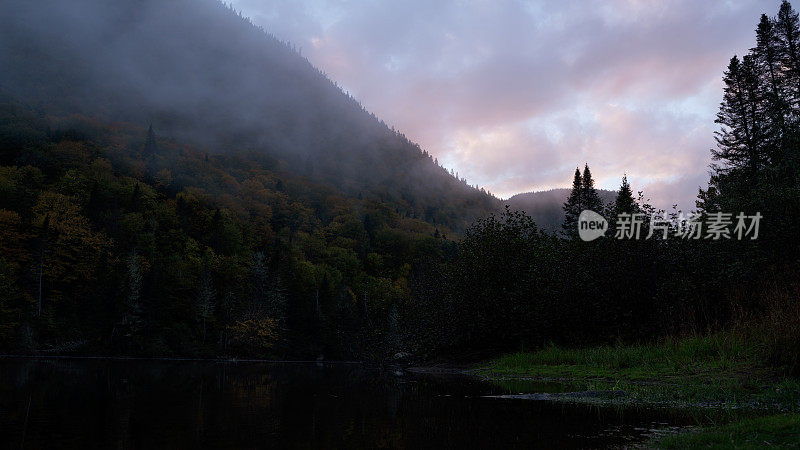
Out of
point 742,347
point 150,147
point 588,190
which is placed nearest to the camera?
point 742,347

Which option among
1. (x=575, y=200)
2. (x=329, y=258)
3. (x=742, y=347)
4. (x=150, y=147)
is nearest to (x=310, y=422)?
(x=742, y=347)

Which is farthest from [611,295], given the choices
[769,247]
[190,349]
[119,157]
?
[119,157]

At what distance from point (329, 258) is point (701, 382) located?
121451 millimetres

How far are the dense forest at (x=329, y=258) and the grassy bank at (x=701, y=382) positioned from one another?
4.58 feet

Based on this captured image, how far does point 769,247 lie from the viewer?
25.0 metres

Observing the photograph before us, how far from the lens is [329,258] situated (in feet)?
436

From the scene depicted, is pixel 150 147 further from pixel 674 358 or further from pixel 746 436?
pixel 746 436

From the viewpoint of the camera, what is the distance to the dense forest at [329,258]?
25922mm

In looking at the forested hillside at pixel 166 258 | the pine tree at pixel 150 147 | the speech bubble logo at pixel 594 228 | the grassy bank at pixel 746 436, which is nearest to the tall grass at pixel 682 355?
the grassy bank at pixel 746 436

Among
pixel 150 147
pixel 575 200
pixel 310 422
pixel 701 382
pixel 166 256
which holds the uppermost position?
pixel 150 147

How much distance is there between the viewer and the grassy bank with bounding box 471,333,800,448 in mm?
7074

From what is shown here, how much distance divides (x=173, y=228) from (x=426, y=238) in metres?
75.4

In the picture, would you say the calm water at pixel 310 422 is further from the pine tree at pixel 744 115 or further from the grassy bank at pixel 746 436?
the pine tree at pixel 744 115

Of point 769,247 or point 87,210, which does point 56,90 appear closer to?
point 87,210
